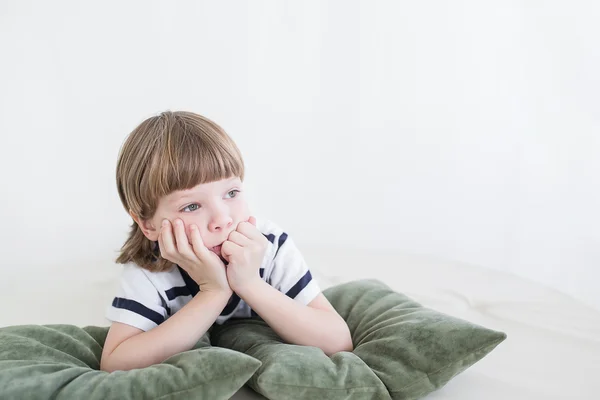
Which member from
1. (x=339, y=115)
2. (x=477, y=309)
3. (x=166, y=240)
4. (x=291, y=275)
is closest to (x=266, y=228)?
(x=291, y=275)

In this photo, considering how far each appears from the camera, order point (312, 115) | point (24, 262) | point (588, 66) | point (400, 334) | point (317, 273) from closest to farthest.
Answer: point (400, 334) → point (317, 273) → point (588, 66) → point (24, 262) → point (312, 115)

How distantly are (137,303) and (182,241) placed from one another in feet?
0.70

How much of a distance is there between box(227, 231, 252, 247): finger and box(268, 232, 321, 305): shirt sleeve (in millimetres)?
219

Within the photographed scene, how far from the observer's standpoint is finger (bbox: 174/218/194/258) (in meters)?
1.37

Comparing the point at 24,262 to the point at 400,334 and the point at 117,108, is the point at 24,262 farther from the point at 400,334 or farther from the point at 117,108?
the point at 400,334

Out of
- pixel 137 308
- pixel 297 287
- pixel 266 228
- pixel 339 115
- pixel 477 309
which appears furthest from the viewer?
pixel 339 115

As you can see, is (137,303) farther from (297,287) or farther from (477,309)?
(477,309)

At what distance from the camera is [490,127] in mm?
2766

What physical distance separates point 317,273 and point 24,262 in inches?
47.8

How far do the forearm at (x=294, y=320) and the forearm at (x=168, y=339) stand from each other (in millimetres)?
80

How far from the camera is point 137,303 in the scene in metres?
1.48

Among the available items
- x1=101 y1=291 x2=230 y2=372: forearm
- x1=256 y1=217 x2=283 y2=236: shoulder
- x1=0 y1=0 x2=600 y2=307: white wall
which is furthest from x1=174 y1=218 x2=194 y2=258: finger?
x1=0 y1=0 x2=600 y2=307: white wall

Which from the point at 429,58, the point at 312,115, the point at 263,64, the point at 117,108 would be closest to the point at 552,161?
the point at 429,58

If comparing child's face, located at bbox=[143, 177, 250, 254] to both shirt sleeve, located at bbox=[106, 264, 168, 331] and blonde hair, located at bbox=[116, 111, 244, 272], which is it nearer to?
blonde hair, located at bbox=[116, 111, 244, 272]
